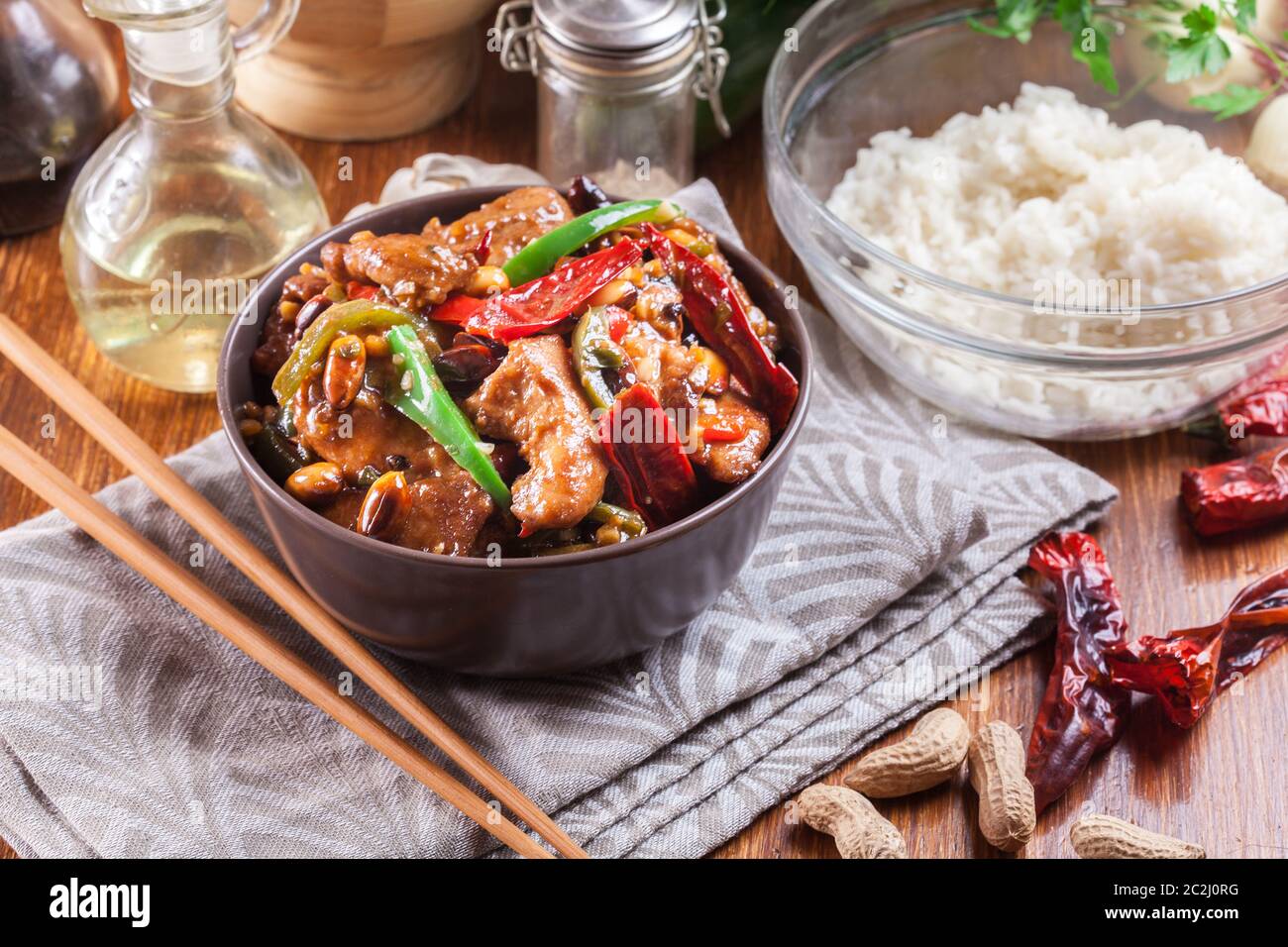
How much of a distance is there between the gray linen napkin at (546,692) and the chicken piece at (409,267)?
616 mm

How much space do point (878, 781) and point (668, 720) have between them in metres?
0.35

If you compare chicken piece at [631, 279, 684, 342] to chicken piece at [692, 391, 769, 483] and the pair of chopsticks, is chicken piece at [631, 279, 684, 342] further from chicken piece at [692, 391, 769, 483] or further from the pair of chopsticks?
the pair of chopsticks

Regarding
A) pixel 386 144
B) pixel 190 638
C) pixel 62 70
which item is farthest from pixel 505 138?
pixel 190 638

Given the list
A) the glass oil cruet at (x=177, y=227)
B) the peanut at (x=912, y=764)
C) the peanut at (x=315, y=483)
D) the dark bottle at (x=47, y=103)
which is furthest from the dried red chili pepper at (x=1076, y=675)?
the dark bottle at (x=47, y=103)

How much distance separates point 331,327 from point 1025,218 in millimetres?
1568

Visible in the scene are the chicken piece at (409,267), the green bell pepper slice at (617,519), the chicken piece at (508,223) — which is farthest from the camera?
the chicken piece at (508,223)

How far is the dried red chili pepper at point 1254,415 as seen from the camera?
9.58 feet

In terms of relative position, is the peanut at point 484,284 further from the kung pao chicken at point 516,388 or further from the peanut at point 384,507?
the peanut at point 384,507

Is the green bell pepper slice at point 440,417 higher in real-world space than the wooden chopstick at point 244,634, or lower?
higher

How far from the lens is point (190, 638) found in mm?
2428

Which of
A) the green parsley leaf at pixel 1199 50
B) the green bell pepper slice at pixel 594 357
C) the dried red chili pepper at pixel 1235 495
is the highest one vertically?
the green parsley leaf at pixel 1199 50

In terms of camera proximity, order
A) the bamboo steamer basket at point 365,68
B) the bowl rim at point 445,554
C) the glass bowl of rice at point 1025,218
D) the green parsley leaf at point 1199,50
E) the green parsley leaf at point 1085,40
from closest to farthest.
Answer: the bowl rim at point 445,554 → the glass bowl of rice at point 1025,218 → the green parsley leaf at point 1199,50 → the green parsley leaf at point 1085,40 → the bamboo steamer basket at point 365,68

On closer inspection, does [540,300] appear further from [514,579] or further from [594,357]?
[514,579]

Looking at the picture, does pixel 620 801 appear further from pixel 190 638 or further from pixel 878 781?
pixel 190 638
